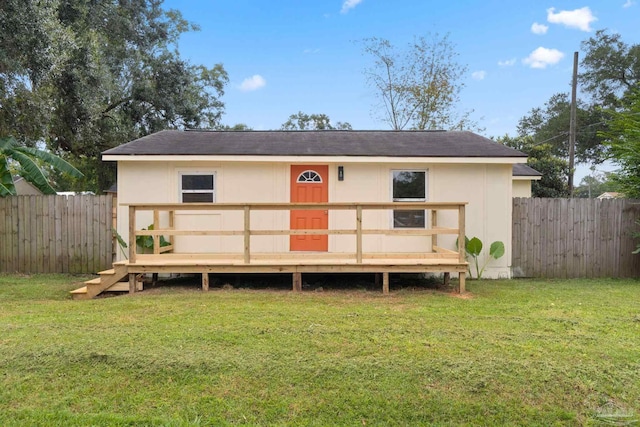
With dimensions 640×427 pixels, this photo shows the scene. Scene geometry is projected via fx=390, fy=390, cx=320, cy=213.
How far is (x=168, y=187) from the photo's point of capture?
27.4ft

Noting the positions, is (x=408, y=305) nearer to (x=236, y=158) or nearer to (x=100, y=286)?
(x=236, y=158)

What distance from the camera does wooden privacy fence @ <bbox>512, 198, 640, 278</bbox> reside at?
875cm

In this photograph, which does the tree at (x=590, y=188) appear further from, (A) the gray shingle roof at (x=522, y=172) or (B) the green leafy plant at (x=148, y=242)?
(B) the green leafy plant at (x=148, y=242)

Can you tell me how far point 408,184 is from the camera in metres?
8.62

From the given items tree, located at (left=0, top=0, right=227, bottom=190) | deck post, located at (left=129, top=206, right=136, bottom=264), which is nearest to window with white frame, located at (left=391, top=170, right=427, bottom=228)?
deck post, located at (left=129, top=206, right=136, bottom=264)

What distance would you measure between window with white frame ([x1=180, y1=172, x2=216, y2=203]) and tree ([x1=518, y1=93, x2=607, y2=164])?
66.8 feet

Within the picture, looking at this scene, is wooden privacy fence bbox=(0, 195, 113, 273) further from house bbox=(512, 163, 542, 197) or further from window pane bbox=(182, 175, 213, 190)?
house bbox=(512, 163, 542, 197)

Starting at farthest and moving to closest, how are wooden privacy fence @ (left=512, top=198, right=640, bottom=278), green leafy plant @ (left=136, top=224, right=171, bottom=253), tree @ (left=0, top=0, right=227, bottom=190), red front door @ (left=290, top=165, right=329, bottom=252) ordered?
1. tree @ (left=0, top=0, right=227, bottom=190)
2. wooden privacy fence @ (left=512, top=198, right=640, bottom=278)
3. red front door @ (left=290, top=165, right=329, bottom=252)
4. green leafy plant @ (left=136, top=224, right=171, bottom=253)

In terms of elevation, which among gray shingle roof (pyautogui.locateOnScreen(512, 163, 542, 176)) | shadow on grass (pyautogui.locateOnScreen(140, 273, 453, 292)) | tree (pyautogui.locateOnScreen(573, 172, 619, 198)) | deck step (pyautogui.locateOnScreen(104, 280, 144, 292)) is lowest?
shadow on grass (pyautogui.locateOnScreen(140, 273, 453, 292))

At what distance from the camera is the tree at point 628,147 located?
8195 mm

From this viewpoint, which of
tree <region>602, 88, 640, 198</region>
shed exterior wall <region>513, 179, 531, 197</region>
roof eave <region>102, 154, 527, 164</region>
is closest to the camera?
roof eave <region>102, 154, 527, 164</region>

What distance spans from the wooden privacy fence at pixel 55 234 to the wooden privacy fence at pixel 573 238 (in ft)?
31.3

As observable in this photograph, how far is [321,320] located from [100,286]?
13.7 feet

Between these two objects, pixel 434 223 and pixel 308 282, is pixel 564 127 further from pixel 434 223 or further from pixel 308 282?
pixel 308 282
